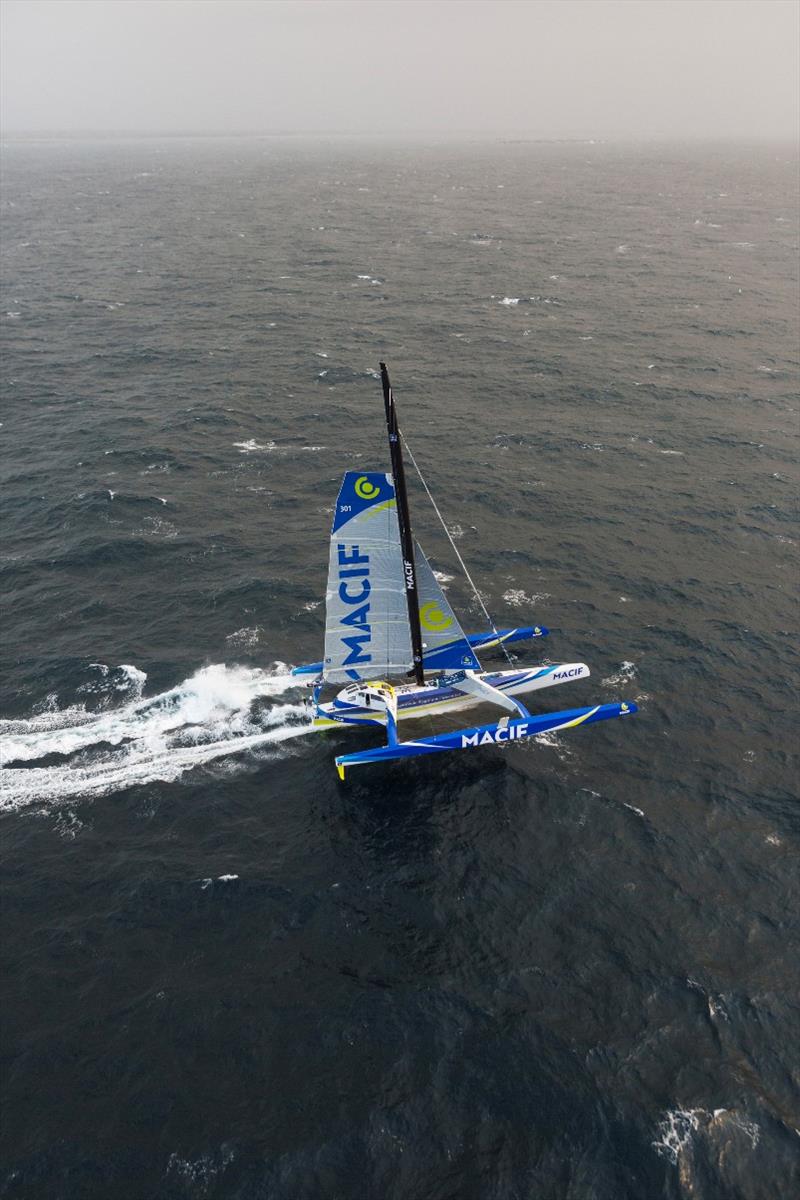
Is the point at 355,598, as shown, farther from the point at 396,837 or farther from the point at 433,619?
the point at 396,837

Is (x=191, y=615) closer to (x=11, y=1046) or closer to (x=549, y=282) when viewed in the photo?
(x=11, y=1046)

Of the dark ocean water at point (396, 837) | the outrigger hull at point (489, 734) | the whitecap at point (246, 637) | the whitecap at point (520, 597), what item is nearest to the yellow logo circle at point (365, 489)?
the outrigger hull at point (489, 734)

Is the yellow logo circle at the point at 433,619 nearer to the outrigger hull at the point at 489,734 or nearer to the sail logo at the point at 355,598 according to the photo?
the sail logo at the point at 355,598

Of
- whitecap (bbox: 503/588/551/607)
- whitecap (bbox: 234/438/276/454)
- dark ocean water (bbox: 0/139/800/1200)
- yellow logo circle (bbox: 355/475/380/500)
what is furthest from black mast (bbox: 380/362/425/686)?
whitecap (bbox: 234/438/276/454)

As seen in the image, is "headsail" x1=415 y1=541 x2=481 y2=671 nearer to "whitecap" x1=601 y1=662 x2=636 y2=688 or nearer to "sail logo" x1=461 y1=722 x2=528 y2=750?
"sail logo" x1=461 y1=722 x2=528 y2=750

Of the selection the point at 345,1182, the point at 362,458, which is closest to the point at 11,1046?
the point at 345,1182
